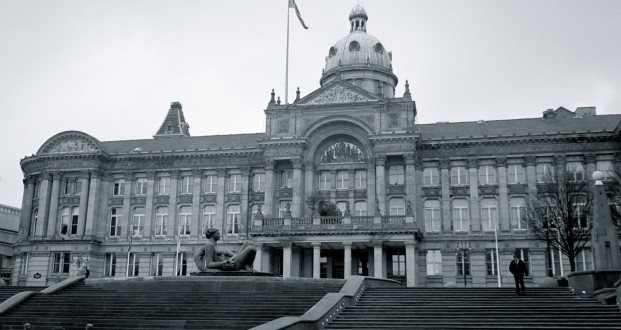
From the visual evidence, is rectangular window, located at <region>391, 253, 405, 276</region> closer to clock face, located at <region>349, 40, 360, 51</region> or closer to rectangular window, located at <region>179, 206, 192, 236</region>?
rectangular window, located at <region>179, 206, 192, 236</region>

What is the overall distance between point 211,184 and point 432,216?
21.7m

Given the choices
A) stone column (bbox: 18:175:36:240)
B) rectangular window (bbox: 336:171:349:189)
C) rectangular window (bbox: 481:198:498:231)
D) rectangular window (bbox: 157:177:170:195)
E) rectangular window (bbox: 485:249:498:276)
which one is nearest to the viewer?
rectangular window (bbox: 485:249:498:276)

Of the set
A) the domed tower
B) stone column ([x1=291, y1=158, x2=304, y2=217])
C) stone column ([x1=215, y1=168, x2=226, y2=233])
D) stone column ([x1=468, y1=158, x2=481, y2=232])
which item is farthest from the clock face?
stone column ([x1=468, y1=158, x2=481, y2=232])

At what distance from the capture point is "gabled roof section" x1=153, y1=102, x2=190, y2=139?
3848 inches

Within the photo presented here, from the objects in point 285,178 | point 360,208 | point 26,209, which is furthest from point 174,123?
point 360,208

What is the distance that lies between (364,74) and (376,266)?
3172 cm

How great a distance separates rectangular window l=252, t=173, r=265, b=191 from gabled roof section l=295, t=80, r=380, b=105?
26.9 feet

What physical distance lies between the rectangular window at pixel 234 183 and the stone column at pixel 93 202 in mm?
13249

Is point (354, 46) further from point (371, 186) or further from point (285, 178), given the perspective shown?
point (371, 186)

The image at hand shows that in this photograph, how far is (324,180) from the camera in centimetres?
6097

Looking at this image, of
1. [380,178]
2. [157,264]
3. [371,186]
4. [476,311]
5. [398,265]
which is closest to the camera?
[476,311]

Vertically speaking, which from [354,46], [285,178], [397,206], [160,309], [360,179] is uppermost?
[354,46]

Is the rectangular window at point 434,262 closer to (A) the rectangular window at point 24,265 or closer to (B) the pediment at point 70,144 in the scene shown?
(B) the pediment at point 70,144

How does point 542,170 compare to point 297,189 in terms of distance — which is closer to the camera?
point 542,170
